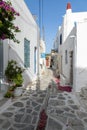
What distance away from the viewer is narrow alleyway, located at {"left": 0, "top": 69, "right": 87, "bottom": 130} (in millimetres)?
5504

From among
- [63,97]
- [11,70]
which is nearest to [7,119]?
[11,70]

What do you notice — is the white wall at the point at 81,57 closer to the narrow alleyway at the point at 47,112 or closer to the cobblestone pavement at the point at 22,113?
the narrow alleyway at the point at 47,112

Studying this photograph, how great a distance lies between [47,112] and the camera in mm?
6730

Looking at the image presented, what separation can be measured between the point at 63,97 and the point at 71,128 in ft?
11.1

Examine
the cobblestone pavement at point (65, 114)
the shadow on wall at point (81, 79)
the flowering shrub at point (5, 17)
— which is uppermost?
the flowering shrub at point (5, 17)

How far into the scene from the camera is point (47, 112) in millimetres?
6730

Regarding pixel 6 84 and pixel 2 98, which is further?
pixel 6 84

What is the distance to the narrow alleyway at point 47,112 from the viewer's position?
217 inches

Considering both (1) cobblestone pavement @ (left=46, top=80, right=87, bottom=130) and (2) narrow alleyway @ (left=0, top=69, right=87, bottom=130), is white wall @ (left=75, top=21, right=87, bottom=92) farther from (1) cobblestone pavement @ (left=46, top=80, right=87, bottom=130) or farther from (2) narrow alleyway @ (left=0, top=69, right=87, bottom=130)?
(2) narrow alleyway @ (left=0, top=69, right=87, bottom=130)

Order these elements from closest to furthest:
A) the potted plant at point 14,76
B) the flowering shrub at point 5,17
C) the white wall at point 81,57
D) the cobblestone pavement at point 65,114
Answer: the flowering shrub at point 5,17 → the cobblestone pavement at point 65,114 → the potted plant at point 14,76 → the white wall at point 81,57

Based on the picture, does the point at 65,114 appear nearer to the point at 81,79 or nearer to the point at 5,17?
the point at 81,79

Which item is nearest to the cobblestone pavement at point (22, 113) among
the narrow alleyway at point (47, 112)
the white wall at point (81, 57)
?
the narrow alleyway at point (47, 112)

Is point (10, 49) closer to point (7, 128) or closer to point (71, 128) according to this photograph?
point (7, 128)

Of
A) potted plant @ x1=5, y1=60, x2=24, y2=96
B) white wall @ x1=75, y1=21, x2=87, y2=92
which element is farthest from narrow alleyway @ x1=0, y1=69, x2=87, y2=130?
white wall @ x1=75, y1=21, x2=87, y2=92
